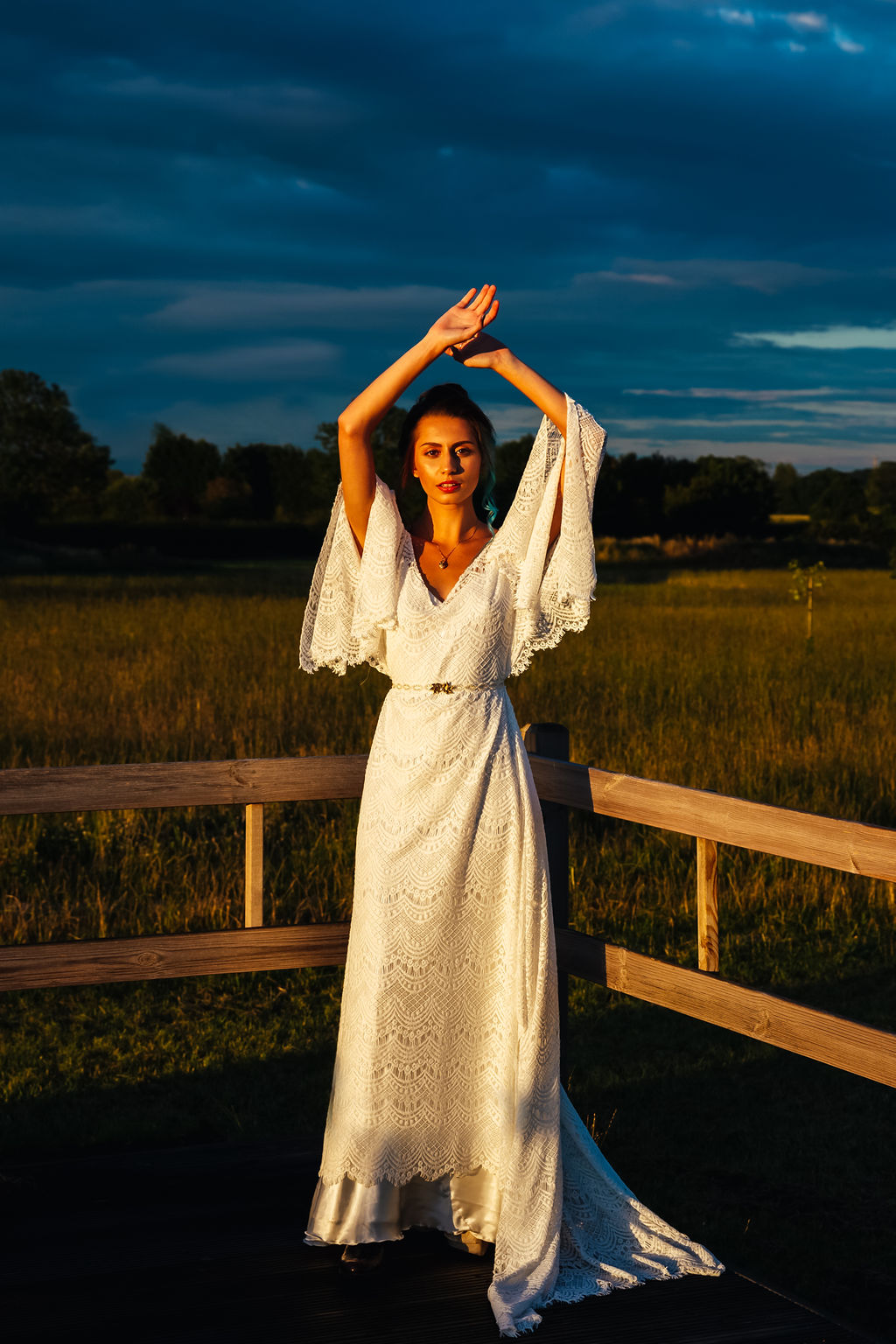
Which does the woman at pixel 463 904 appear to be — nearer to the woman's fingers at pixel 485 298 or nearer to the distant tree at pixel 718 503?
the woman's fingers at pixel 485 298

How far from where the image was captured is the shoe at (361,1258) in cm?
344

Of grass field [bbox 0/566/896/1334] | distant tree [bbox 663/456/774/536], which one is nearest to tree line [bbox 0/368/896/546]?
distant tree [bbox 663/456/774/536]

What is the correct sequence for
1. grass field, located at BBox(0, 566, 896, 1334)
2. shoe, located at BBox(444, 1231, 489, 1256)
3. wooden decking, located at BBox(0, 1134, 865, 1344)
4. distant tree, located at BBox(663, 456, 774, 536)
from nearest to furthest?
wooden decking, located at BBox(0, 1134, 865, 1344), shoe, located at BBox(444, 1231, 489, 1256), grass field, located at BBox(0, 566, 896, 1334), distant tree, located at BBox(663, 456, 774, 536)

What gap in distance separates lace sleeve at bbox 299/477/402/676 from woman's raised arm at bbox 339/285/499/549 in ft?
0.31

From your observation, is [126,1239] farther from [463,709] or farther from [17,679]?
[17,679]

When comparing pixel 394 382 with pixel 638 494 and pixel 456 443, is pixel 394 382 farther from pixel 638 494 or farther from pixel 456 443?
pixel 638 494

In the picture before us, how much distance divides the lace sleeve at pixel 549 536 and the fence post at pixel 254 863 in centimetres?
103

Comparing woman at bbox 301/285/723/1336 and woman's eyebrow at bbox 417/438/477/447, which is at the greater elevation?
woman's eyebrow at bbox 417/438/477/447

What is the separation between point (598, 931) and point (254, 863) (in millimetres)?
3528

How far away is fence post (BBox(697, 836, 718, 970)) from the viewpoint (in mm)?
3855

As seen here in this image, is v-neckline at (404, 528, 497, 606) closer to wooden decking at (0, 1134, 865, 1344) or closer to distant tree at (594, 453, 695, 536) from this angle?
wooden decking at (0, 1134, 865, 1344)

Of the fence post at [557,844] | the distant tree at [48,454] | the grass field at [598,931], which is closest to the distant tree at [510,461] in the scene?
the distant tree at [48,454]

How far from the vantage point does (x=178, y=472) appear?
112 m

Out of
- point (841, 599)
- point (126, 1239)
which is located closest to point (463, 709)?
point (126, 1239)
